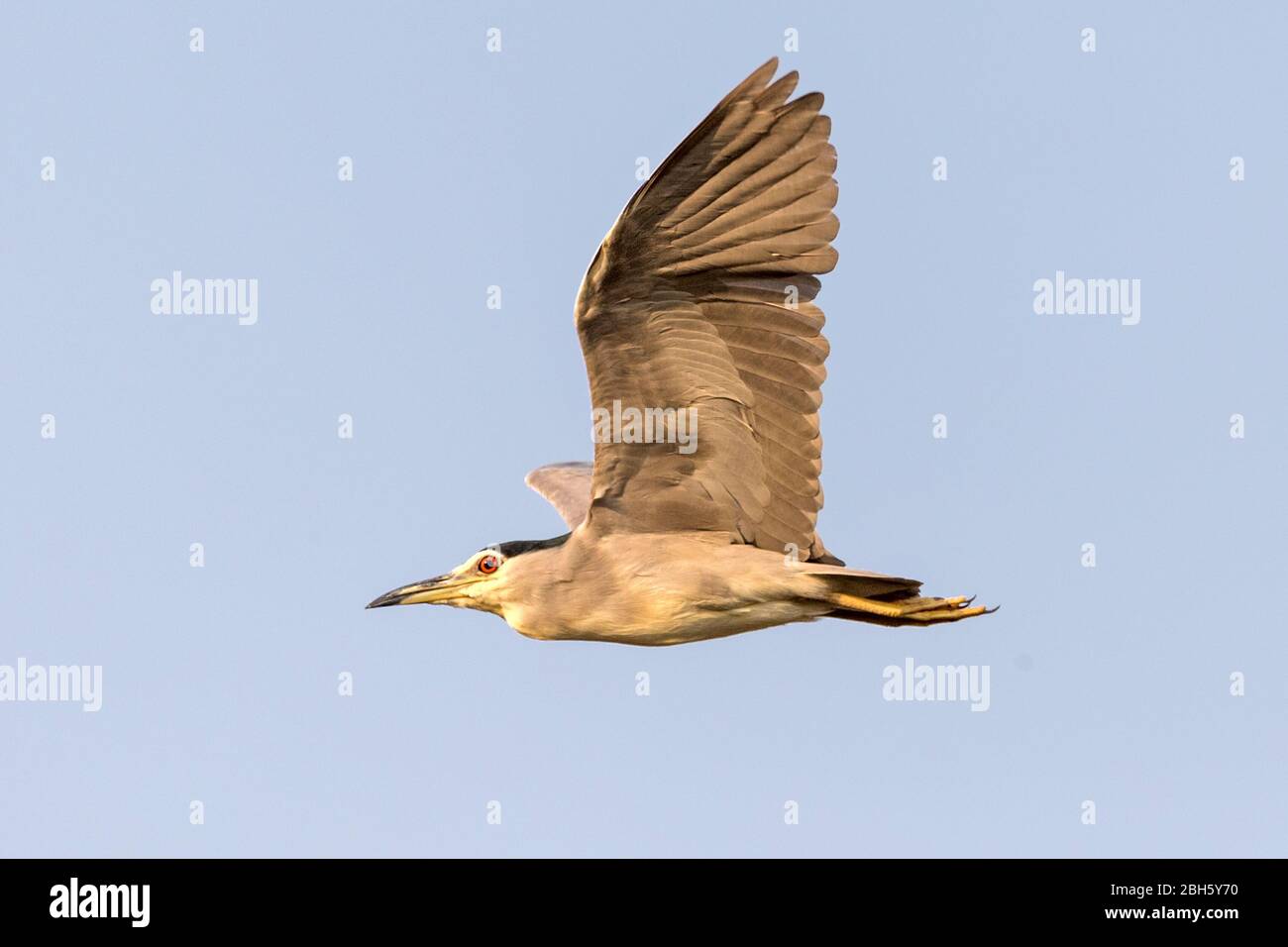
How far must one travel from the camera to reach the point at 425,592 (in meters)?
13.4

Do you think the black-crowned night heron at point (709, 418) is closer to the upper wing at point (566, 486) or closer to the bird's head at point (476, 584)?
the bird's head at point (476, 584)

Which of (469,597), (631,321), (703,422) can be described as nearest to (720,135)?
(631,321)

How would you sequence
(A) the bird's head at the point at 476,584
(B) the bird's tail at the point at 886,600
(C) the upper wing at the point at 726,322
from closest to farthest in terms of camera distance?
(C) the upper wing at the point at 726,322
(B) the bird's tail at the point at 886,600
(A) the bird's head at the point at 476,584

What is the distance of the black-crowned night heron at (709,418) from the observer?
11.3 meters

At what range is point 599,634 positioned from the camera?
12.9 m

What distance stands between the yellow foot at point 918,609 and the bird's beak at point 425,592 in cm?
282

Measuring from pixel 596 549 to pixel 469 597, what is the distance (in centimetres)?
112

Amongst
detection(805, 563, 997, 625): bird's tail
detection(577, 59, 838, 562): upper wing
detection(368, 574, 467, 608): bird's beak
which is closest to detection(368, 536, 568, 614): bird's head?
detection(368, 574, 467, 608): bird's beak

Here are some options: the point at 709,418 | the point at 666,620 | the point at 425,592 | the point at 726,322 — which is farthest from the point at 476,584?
the point at 726,322

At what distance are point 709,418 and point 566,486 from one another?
4022 millimetres

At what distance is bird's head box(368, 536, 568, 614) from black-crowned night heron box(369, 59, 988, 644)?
0.04 ft

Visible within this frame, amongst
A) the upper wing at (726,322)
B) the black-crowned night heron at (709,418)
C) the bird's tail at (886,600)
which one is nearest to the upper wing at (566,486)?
the black-crowned night heron at (709,418)

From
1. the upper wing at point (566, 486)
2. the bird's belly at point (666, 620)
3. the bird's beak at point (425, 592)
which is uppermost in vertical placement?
the upper wing at point (566, 486)

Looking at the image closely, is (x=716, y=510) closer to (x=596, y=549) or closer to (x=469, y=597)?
(x=596, y=549)
